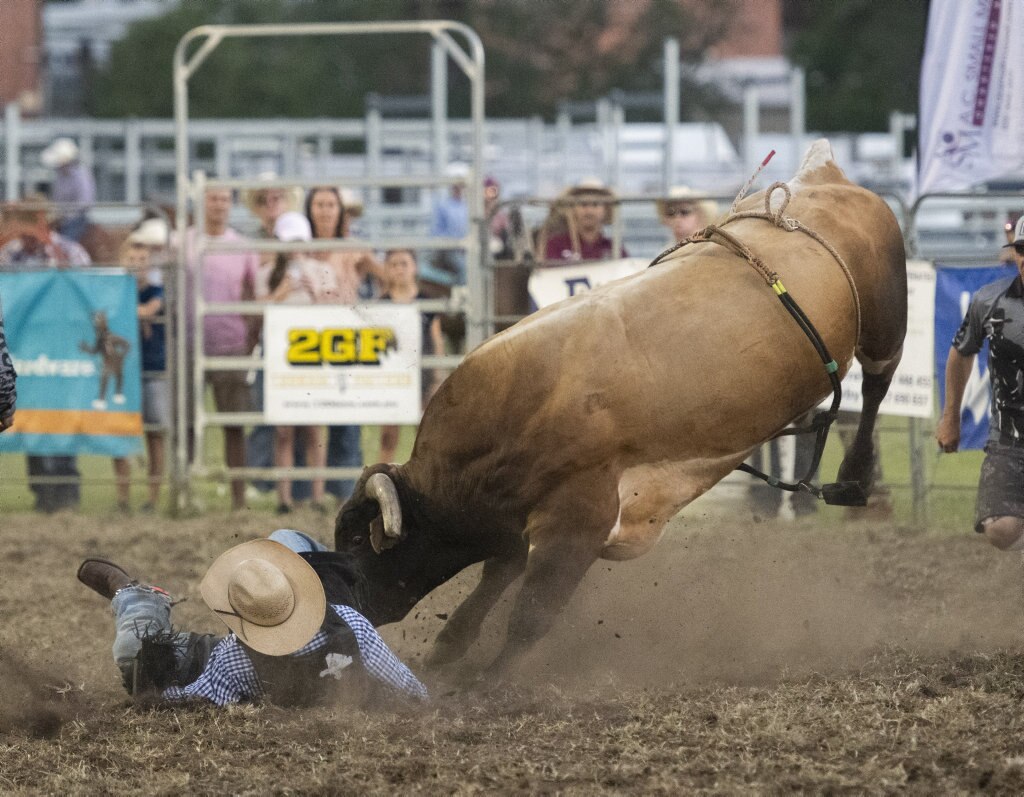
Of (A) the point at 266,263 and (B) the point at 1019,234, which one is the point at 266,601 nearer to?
(B) the point at 1019,234

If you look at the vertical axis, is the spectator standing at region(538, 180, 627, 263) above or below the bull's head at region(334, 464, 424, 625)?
above

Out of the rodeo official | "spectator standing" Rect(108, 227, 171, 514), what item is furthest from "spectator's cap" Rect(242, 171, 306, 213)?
the rodeo official

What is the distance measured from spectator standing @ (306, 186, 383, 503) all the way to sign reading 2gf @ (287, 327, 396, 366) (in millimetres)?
265

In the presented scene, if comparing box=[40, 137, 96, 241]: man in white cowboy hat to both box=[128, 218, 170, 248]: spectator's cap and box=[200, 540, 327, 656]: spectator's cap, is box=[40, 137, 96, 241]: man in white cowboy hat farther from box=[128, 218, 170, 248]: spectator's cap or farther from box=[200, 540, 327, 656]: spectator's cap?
box=[200, 540, 327, 656]: spectator's cap

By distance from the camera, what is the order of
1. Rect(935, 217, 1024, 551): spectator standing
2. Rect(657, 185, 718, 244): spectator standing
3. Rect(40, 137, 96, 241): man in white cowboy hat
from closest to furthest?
Rect(935, 217, 1024, 551): spectator standing < Rect(657, 185, 718, 244): spectator standing < Rect(40, 137, 96, 241): man in white cowboy hat

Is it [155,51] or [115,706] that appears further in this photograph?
[155,51]

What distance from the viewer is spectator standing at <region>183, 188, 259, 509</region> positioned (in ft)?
31.0

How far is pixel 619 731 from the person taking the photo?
4305 mm

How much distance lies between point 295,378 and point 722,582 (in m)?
3.62

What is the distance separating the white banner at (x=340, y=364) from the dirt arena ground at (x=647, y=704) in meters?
2.12

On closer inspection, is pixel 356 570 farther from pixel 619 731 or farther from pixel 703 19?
pixel 703 19

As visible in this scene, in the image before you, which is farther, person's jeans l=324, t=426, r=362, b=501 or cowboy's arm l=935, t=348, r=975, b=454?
person's jeans l=324, t=426, r=362, b=501

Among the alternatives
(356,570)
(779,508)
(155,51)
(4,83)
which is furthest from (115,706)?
(4,83)

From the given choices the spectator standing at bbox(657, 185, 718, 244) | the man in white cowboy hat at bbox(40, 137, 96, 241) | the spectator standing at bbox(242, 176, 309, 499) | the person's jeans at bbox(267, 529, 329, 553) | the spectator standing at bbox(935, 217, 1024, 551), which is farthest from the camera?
the man in white cowboy hat at bbox(40, 137, 96, 241)
